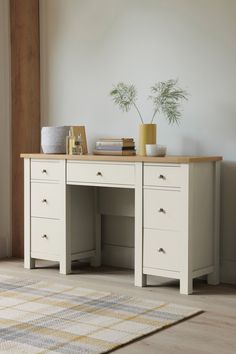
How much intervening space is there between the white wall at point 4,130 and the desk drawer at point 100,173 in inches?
36.9

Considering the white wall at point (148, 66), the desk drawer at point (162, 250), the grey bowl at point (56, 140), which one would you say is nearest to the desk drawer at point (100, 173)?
the grey bowl at point (56, 140)

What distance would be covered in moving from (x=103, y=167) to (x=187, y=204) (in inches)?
24.4

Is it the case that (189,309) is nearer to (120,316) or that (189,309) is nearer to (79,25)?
(120,316)

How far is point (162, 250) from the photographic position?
12.8 ft

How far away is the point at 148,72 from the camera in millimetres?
4418

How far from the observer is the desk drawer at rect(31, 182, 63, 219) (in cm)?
438

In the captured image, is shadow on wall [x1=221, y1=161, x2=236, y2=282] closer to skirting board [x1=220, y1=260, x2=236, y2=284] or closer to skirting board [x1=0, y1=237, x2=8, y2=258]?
skirting board [x1=220, y1=260, x2=236, y2=284]

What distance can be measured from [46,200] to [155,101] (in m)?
0.95

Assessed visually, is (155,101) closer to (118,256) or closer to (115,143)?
(115,143)

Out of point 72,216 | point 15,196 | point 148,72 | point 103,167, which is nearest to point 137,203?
point 103,167

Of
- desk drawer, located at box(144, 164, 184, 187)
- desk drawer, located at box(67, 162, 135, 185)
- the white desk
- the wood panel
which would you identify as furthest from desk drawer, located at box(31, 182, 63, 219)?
desk drawer, located at box(144, 164, 184, 187)

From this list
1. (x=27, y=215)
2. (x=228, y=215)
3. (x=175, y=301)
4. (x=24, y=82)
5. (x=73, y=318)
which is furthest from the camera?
(x=24, y=82)

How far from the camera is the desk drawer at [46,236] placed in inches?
173

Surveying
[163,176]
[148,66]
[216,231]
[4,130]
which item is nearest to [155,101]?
[148,66]
